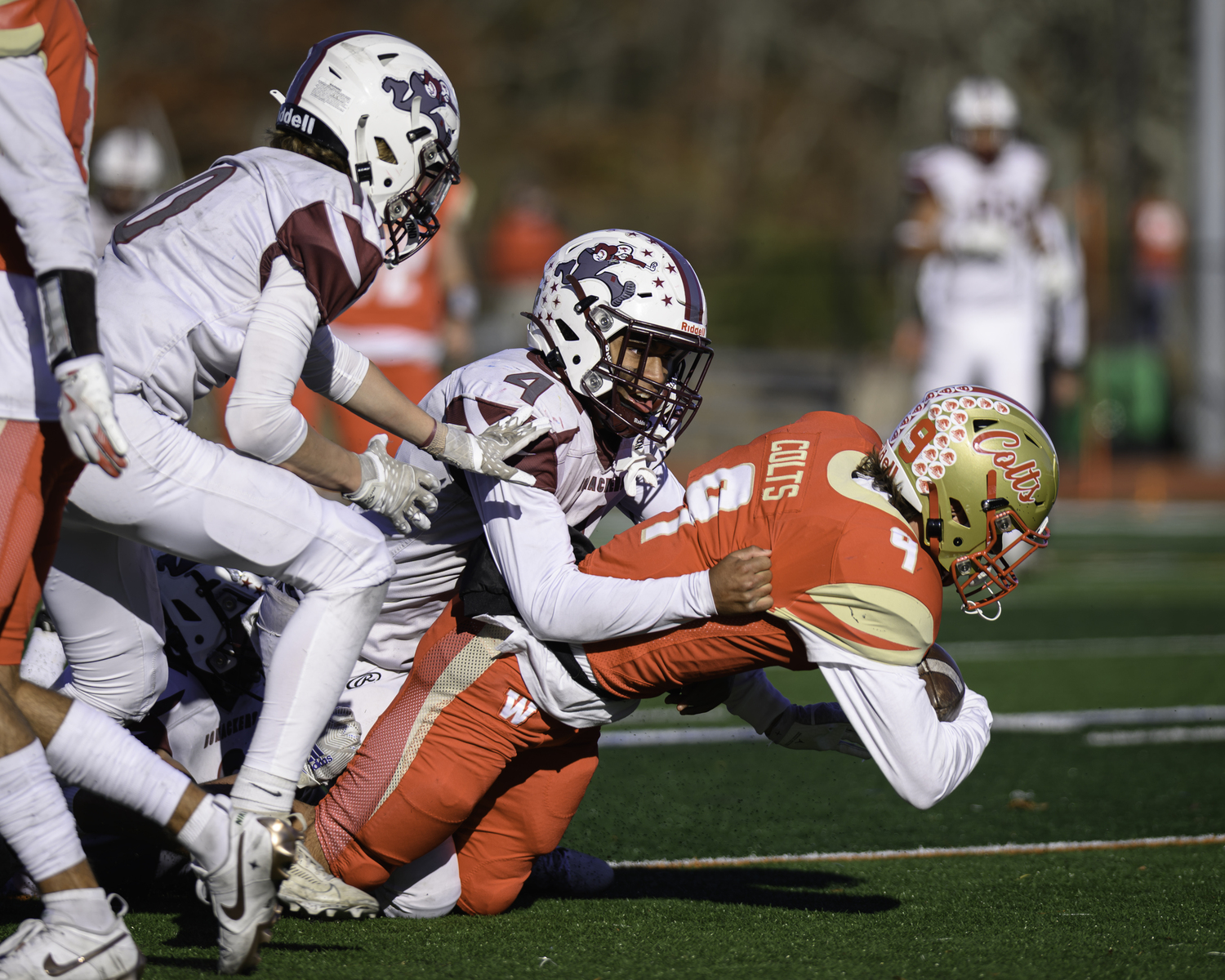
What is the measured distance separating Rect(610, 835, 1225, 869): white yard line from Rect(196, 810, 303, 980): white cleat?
1.26 metres

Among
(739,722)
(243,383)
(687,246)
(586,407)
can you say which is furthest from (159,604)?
(687,246)

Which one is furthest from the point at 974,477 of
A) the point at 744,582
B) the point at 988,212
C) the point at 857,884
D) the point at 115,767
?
the point at 988,212

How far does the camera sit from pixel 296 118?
3285 mm

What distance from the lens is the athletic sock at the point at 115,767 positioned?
2.81m

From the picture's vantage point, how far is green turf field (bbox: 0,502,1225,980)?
3020mm

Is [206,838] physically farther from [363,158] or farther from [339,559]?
[363,158]

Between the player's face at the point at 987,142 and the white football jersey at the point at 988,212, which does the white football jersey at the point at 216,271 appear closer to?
the white football jersey at the point at 988,212

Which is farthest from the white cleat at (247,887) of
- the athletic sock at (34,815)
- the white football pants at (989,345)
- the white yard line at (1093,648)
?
the white football pants at (989,345)

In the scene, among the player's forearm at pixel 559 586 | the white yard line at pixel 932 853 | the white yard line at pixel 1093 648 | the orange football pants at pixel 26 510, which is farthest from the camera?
the white yard line at pixel 1093 648

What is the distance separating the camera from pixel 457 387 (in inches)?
138

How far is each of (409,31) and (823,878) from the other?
23471 millimetres

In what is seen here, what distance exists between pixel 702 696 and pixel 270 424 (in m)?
1.13

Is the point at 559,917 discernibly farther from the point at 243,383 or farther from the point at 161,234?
the point at 161,234

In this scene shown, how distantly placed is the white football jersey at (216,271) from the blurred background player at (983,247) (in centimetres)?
647
